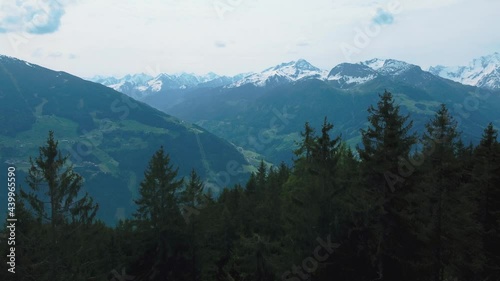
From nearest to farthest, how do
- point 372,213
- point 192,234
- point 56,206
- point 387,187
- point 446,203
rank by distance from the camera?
point 387,187 < point 372,213 < point 446,203 < point 56,206 < point 192,234

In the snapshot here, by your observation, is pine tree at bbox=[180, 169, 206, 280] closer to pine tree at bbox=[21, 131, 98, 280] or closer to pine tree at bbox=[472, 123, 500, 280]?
pine tree at bbox=[21, 131, 98, 280]

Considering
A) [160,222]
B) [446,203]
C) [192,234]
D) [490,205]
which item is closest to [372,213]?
[446,203]

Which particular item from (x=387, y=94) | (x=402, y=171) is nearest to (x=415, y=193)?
(x=402, y=171)

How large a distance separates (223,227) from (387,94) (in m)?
32.6

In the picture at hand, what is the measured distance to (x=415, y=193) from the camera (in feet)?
79.5

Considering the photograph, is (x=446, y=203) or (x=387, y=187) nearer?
(x=387, y=187)

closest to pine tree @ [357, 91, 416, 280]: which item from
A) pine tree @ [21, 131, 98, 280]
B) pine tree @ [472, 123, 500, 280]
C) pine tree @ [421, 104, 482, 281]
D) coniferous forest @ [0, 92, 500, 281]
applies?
coniferous forest @ [0, 92, 500, 281]

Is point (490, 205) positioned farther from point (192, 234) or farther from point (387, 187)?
point (192, 234)

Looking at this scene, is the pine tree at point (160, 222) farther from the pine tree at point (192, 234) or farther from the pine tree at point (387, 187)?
the pine tree at point (387, 187)

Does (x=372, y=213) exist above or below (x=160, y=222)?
above

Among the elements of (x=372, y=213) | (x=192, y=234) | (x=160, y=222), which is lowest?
(x=192, y=234)

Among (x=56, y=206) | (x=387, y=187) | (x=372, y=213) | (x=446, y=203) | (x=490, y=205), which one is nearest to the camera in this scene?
(x=387, y=187)

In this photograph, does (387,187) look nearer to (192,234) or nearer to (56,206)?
(56,206)

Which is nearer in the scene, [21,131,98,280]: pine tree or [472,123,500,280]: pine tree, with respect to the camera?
[21,131,98,280]: pine tree
